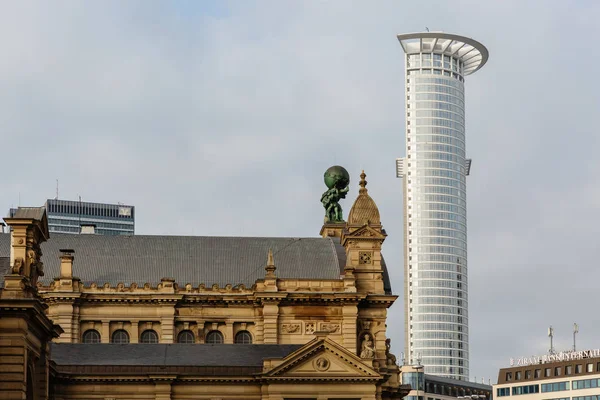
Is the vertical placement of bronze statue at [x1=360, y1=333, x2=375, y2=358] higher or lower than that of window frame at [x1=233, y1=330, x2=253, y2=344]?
lower

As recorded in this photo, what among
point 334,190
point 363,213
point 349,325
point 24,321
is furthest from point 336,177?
point 24,321

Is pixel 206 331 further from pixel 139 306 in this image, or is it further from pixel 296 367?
pixel 296 367

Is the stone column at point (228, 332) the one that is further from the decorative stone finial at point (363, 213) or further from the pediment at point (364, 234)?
the decorative stone finial at point (363, 213)

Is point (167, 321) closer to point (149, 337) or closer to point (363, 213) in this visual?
point (149, 337)

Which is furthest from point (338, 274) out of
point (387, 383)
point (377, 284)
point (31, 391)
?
point (31, 391)

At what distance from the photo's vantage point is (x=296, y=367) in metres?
113

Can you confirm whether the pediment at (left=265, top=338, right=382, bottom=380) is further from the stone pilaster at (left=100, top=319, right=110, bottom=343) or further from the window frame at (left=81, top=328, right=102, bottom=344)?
the window frame at (left=81, top=328, right=102, bottom=344)

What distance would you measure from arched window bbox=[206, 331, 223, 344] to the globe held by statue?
98.1 feet

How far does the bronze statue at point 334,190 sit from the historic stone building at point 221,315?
3.82m

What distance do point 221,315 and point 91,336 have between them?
1293 cm

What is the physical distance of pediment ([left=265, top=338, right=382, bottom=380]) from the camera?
11231 centimetres

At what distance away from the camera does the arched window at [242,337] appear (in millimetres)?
129488

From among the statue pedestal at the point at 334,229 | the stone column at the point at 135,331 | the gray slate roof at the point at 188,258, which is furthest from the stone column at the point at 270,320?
the statue pedestal at the point at 334,229

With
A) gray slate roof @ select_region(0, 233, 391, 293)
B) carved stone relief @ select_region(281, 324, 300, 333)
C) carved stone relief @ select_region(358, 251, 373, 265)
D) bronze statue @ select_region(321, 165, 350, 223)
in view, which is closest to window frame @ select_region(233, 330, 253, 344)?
carved stone relief @ select_region(281, 324, 300, 333)
